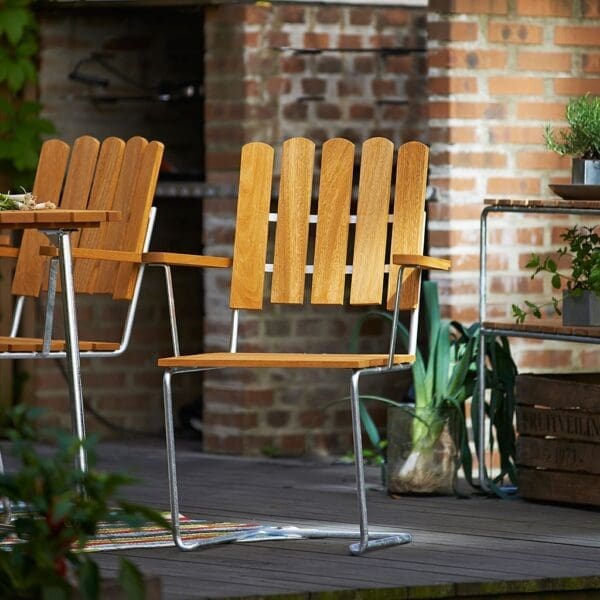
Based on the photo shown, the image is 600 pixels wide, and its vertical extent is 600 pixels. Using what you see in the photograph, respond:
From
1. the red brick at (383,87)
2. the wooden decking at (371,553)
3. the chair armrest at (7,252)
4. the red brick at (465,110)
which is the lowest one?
the wooden decking at (371,553)

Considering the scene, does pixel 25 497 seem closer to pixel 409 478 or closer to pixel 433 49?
pixel 409 478

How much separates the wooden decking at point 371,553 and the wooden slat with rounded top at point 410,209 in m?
0.59

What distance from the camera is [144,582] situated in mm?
2939

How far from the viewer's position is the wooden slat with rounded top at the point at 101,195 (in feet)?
15.7

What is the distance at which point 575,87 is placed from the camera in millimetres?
5656

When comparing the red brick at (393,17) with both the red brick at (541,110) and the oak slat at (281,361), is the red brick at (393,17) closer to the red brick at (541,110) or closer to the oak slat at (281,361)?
the red brick at (541,110)

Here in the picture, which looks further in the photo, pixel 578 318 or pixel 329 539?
pixel 578 318

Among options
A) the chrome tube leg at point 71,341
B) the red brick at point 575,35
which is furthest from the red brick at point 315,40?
the chrome tube leg at point 71,341

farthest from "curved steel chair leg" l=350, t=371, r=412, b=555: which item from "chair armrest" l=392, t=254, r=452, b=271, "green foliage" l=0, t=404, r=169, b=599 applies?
"green foliage" l=0, t=404, r=169, b=599

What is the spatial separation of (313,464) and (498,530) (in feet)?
4.75

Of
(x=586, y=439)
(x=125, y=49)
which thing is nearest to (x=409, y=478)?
(x=586, y=439)

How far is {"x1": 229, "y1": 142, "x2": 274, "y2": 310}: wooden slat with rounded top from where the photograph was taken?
4500mm

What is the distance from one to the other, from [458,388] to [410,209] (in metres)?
0.88

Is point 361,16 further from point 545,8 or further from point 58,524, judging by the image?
point 58,524
